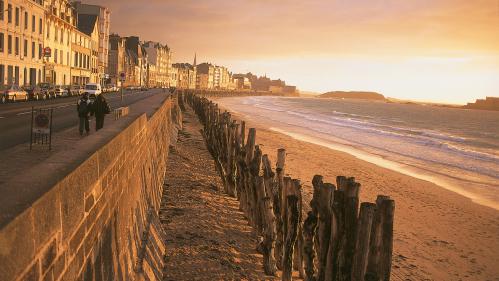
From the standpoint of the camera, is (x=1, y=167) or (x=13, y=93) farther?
(x=13, y=93)

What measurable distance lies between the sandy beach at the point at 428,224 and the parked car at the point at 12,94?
19.0 meters

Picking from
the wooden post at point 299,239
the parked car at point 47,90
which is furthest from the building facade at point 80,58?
the wooden post at point 299,239

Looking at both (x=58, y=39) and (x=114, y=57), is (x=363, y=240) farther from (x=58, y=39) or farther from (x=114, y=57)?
(x=114, y=57)

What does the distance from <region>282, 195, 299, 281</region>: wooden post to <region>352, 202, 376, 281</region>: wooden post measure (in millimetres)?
→ 2497

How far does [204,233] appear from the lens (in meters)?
10.3

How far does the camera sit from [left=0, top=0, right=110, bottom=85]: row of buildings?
40328mm

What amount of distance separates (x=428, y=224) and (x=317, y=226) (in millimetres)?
A: 8534

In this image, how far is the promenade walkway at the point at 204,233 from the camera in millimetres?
8430

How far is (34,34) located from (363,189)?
137 feet

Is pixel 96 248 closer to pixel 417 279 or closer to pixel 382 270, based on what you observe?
pixel 382 270

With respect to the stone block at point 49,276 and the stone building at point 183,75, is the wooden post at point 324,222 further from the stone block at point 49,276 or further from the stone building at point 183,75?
the stone building at point 183,75

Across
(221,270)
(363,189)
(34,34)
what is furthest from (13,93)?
(221,270)

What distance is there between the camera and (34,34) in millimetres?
46281

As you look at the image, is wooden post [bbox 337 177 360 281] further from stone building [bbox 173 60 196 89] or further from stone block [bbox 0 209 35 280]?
stone building [bbox 173 60 196 89]
